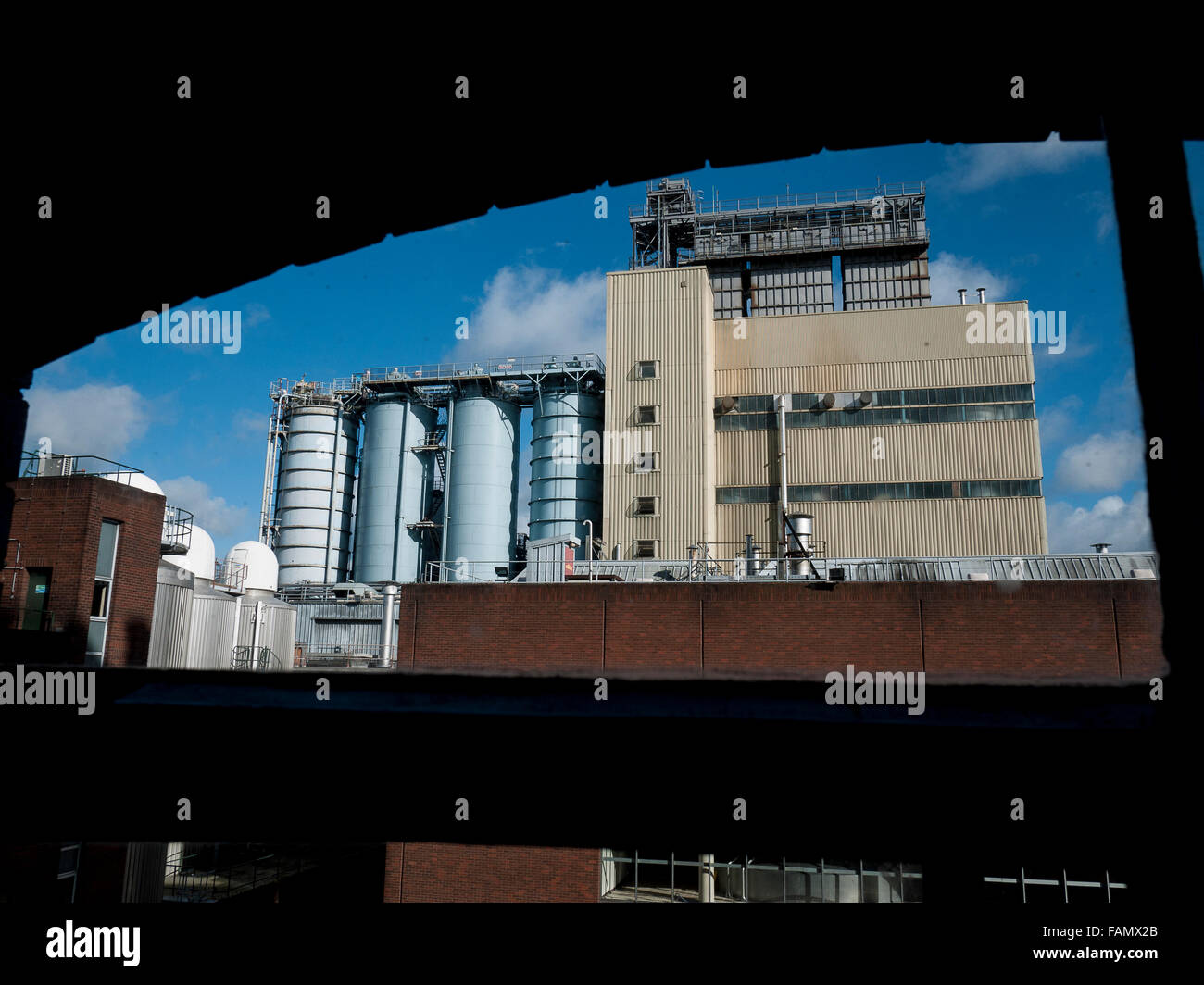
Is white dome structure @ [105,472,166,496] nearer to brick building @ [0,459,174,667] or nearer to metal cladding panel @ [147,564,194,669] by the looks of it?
metal cladding panel @ [147,564,194,669]

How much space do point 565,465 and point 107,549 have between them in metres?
20.9

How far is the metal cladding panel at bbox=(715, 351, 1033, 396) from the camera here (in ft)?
106

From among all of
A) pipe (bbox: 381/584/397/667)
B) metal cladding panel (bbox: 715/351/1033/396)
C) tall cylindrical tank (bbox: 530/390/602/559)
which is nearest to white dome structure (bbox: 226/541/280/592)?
pipe (bbox: 381/584/397/667)

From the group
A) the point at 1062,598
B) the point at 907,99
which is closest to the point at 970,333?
the point at 1062,598

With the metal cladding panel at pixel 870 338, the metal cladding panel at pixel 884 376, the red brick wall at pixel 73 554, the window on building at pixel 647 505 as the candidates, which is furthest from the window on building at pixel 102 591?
the metal cladding panel at pixel 870 338

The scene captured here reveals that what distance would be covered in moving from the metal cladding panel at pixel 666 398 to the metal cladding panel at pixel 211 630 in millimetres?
14587

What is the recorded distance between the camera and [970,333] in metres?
32.5

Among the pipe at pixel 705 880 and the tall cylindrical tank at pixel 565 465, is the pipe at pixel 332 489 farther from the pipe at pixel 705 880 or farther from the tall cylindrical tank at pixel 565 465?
the pipe at pixel 705 880

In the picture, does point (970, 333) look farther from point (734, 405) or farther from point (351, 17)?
point (351, 17)

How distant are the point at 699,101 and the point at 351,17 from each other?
1163 mm

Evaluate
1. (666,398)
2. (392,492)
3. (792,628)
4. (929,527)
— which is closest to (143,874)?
(792,628)

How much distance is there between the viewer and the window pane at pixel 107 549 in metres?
20.1
